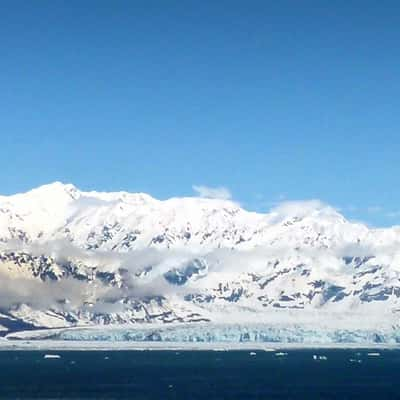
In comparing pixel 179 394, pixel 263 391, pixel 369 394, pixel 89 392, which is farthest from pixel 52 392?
pixel 369 394

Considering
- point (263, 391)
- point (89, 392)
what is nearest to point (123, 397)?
point (89, 392)

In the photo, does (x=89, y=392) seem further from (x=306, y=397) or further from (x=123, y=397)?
(x=306, y=397)

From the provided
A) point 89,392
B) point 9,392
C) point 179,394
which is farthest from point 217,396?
point 9,392

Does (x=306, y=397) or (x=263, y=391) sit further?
(x=263, y=391)

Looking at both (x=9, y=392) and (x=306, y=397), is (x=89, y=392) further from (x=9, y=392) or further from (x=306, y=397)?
(x=306, y=397)

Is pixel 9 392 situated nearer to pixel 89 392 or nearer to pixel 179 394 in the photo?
pixel 89 392

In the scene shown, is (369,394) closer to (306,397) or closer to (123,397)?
(306,397)

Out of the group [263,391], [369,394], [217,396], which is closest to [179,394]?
[217,396]
